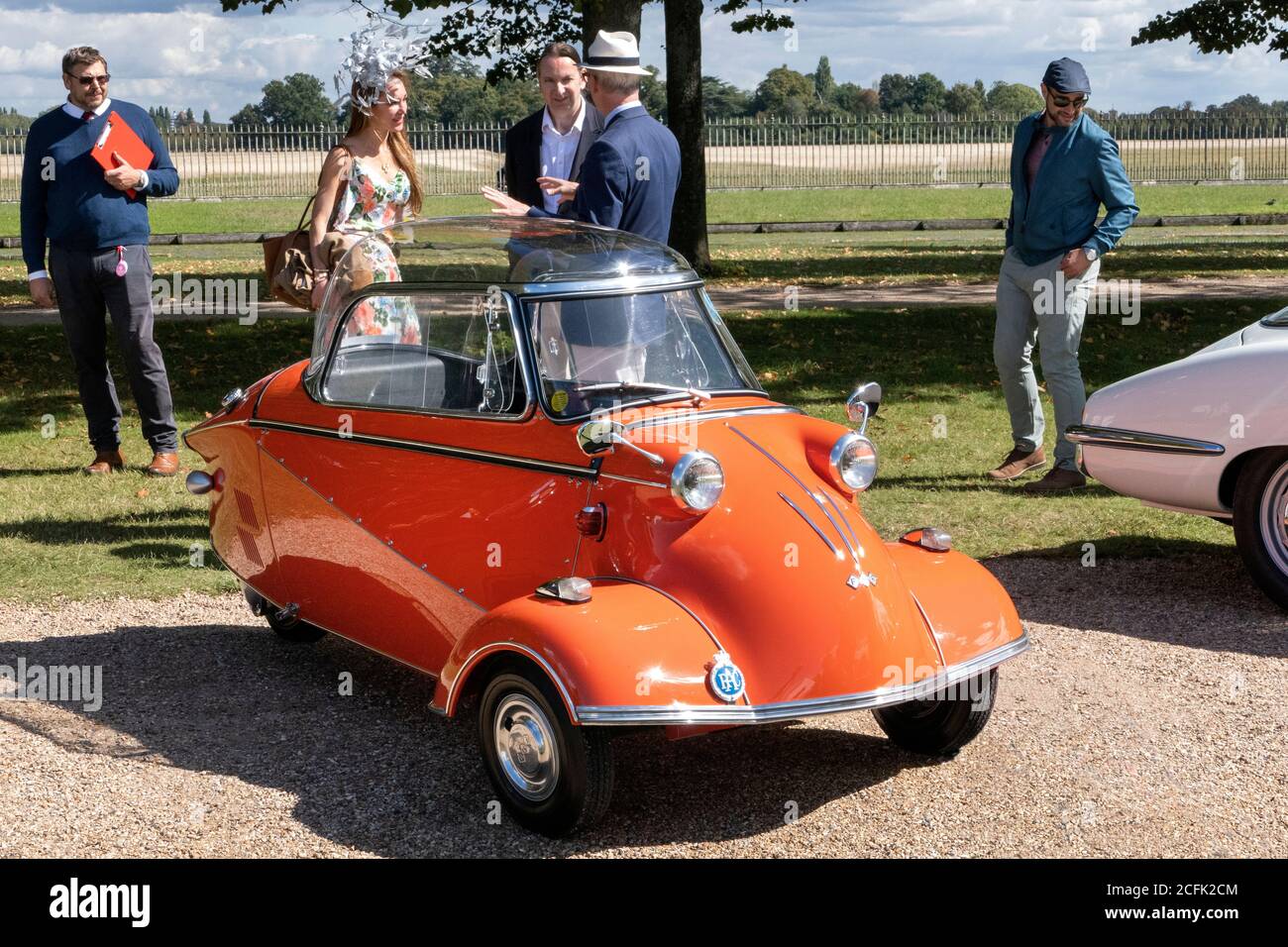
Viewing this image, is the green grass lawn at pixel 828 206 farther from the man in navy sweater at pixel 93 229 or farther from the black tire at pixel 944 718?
Result: the black tire at pixel 944 718

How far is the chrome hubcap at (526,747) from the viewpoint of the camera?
435 centimetres

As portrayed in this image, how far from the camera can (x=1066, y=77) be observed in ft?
27.7

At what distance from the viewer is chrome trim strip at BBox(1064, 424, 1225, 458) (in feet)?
21.8

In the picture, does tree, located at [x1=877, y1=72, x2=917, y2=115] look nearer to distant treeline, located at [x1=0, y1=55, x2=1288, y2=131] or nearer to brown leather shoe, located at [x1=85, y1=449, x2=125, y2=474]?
distant treeline, located at [x1=0, y1=55, x2=1288, y2=131]

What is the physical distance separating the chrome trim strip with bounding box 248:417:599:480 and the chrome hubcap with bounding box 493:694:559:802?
0.73 m

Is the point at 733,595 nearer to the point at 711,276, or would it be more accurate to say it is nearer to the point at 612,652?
the point at 612,652

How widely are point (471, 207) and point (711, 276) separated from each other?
13705 mm

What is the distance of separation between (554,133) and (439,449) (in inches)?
94.9

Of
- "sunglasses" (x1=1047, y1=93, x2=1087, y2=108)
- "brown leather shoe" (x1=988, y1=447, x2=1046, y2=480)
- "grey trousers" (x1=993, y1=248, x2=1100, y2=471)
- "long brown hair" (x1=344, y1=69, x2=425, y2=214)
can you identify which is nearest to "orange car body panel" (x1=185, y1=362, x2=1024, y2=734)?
"long brown hair" (x1=344, y1=69, x2=425, y2=214)

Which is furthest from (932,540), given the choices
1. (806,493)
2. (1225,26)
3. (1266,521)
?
(1225,26)

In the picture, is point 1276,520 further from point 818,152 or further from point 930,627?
point 818,152

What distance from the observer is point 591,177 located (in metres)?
6.02

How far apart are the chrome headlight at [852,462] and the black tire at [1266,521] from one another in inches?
106

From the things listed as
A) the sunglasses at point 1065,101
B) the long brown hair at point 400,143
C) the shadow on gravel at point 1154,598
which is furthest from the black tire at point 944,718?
A: the sunglasses at point 1065,101
